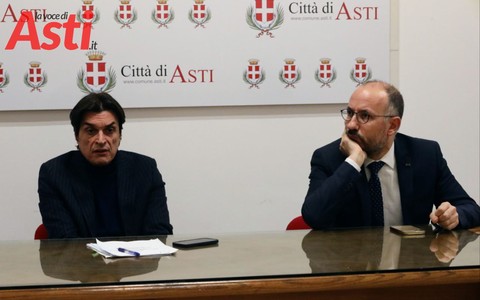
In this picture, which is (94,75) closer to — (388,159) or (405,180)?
(388,159)

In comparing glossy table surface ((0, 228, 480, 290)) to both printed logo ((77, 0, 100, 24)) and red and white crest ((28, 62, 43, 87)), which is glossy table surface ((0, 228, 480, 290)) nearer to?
red and white crest ((28, 62, 43, 87))

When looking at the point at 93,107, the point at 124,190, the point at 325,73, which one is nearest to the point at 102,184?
the point at 124,190

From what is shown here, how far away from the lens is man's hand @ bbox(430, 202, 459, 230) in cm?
288

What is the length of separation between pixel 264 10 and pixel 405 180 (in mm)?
1465

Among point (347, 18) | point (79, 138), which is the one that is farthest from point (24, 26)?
point (347, 18)

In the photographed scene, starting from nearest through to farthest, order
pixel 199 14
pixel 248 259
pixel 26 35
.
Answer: pixel 248 259
pixel 26 35
pixel 199 14

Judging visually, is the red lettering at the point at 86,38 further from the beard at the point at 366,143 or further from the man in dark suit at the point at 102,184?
the beard at the point at 366,143

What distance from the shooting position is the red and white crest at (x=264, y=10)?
417cm

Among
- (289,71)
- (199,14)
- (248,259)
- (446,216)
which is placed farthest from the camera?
(289,71)

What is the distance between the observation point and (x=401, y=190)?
10.5ft

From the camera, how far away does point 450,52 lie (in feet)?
14.6

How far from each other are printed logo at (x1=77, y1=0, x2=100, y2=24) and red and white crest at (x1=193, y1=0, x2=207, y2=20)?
0.54m

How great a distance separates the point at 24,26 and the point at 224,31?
1110 millimetres

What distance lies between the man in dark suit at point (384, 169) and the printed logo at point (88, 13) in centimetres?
158
